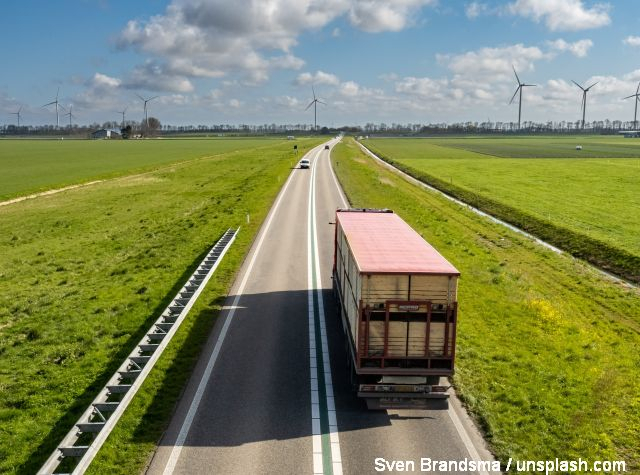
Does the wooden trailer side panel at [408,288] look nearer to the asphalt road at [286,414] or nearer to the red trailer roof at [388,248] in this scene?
the red trailer roof at [388,248]

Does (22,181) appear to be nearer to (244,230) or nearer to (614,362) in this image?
(244,230)

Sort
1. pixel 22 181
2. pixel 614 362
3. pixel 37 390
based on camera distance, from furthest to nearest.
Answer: pixel 22 181, pixel 614 362, pixel 37 390

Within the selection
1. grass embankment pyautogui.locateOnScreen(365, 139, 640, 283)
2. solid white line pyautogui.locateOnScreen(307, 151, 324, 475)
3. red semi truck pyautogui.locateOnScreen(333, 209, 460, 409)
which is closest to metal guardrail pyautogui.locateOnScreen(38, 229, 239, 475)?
solid white line pyautogui.locateOnScreen(307, 151, 324, 475)

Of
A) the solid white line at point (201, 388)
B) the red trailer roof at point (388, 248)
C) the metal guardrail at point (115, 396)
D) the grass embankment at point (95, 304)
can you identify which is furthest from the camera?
the red trailer roof at point (388, 248)

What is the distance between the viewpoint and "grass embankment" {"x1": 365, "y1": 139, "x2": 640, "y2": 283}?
34.1 metres

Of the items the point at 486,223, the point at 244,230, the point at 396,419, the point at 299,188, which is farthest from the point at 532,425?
the point at 299,188

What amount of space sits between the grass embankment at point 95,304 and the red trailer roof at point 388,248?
A: 21.0ft

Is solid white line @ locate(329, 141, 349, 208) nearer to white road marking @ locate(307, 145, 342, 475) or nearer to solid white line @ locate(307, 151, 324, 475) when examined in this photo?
white road marking @ locate(307, 145, 342, 475)

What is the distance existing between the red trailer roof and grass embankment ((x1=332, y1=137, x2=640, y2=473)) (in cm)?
397

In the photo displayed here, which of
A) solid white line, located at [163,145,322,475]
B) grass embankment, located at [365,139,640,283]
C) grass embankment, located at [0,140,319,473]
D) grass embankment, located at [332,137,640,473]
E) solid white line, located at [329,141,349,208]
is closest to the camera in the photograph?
solid white line, located at [163,145,322,475]

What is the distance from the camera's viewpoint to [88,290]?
83.7 feet

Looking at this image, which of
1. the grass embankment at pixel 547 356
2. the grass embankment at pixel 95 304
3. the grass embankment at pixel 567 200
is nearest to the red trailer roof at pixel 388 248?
the grass embankment at pixel 547 356

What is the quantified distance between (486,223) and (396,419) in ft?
104

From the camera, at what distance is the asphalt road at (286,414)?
12.1 m
